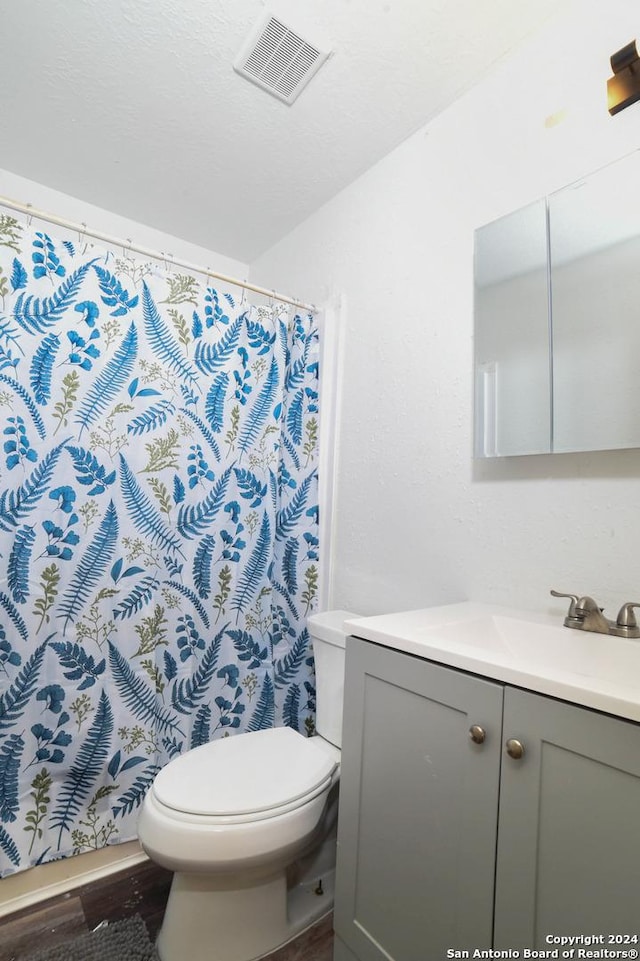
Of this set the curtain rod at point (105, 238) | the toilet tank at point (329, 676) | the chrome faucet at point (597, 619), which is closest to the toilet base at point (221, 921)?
the toilet tank at point (329, 676)

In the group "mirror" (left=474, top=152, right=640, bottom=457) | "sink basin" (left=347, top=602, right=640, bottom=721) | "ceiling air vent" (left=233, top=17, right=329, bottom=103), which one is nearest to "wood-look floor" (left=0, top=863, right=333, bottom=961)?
"sink basin" (left=347, top=602, right=640, bottom=721)

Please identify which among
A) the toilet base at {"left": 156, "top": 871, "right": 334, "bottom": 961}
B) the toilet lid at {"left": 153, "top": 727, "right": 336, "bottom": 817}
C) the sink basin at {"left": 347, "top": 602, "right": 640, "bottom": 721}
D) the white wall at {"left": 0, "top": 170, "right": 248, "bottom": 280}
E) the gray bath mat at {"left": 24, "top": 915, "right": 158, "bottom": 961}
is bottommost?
the gray bath mat at {"left": 24, "top": 915, "right": 158, "bottom": 961}

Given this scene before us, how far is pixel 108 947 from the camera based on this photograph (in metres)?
1.14

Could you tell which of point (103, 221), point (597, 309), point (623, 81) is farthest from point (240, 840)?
point (103, 221)

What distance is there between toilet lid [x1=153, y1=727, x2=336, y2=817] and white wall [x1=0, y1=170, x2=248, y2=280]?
1.53 metres

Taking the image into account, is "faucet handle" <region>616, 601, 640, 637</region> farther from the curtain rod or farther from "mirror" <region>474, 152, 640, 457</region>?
the curtain rod

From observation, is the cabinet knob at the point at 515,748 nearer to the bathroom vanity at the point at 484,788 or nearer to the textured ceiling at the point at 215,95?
the bathroom vanity at the point at 484,788

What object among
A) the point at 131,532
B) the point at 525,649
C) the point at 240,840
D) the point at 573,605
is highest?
the point at 131,532

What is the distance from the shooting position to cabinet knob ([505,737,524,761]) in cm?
71

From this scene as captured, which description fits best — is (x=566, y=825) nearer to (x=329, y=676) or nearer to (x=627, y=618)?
(x=627, y=618)

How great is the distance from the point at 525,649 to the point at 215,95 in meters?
1.87

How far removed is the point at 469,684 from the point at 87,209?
2.37 metres

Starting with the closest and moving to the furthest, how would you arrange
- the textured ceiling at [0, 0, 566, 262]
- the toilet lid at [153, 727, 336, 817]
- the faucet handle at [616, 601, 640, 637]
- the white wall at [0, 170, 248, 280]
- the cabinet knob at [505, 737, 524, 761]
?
the cabinet knob at [505, 737, 524, 761]
the faucet handle at [616, 601, 640, 637]
the toilet lid at [153, 727, 336, 817]
the textured ceiling at [0, 0, 566, 262]
the white wall at [0, 170, 248, 280]

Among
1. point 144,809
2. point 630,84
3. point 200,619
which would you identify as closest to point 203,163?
point 630,84
